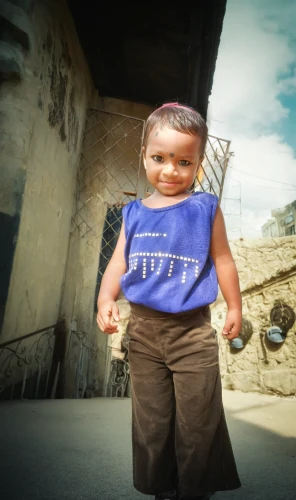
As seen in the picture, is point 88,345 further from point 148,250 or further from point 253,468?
point 148,250

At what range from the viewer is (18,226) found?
8.02ft

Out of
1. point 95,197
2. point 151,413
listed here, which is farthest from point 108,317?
point 95,197

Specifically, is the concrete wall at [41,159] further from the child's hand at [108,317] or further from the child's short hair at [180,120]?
the child's short hair at [180,120]

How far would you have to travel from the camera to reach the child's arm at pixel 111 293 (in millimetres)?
1183

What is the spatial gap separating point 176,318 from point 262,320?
4.23 m

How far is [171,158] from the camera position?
1.19 metres

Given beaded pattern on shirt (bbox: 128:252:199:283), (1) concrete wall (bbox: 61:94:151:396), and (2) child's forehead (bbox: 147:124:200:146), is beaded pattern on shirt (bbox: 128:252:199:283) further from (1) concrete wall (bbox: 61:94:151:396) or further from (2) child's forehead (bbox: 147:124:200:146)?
(1) concrete wall (bbox: 61:94:151:396)

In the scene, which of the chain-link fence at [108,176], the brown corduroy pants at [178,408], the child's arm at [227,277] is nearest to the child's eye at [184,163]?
the child's arm at [227,277]

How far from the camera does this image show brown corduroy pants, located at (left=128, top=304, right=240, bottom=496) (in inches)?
39.6

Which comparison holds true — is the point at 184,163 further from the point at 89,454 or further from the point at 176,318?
the point at 89,454

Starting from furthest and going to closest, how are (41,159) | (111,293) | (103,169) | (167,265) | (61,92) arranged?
(103,169)
(61,92)
(41,159)
(111,293)
(167,265)

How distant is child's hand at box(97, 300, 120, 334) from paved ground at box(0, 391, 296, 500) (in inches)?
25.3

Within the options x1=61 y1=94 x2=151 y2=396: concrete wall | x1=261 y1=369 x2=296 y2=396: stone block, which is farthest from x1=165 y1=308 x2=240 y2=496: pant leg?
x1=261 y1=369 x2=296 y2=396: stone block

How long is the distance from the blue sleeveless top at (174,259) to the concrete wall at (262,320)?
4.09 meters
